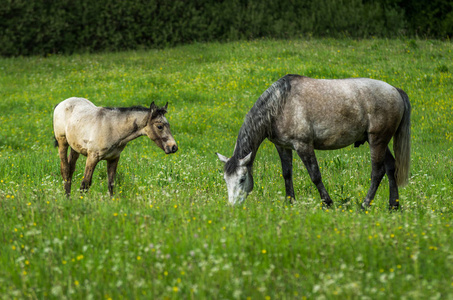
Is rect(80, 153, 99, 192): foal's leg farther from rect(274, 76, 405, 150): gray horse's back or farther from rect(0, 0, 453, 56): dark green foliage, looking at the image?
rect(0, 0, 453, 56): dark green foliage

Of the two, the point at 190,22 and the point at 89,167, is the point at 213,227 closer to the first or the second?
the point at 89,167

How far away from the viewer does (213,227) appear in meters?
5.77

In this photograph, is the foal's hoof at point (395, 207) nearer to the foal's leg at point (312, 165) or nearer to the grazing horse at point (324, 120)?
the grazing horse at point (324, 120)

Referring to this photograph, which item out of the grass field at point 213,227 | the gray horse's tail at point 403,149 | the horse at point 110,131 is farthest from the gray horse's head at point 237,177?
the gray horse's tail at point 403,149

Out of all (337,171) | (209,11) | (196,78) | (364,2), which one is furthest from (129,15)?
(337,171)

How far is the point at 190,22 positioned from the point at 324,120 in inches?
864

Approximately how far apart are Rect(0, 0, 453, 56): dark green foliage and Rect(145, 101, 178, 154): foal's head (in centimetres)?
2032

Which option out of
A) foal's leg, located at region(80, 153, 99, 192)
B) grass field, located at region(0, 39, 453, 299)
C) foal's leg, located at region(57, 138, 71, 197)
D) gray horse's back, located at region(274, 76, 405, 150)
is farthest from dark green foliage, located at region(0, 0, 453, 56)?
foal's leg, located at region(80, 153, 99, 192)

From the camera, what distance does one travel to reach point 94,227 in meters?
5.75

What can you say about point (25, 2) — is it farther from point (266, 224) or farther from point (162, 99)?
point (266, 224)

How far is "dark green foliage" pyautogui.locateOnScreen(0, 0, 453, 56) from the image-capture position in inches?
1079

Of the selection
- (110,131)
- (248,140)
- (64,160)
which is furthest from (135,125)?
(248,140)

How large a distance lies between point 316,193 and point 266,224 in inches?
135

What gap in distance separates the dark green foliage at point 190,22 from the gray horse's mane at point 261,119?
20340 millimetres
